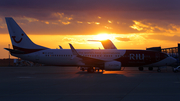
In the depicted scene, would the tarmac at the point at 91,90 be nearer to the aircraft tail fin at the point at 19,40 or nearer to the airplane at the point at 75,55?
the airplane at the point at 75,55

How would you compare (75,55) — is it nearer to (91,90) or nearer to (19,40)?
(19,40)

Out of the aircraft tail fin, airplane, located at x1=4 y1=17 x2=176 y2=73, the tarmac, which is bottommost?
the tarmac

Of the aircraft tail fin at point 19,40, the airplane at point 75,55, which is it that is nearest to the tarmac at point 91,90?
the airplane at point 75,55

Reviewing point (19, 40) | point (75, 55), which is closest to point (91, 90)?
point (75, 55)

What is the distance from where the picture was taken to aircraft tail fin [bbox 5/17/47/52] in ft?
111

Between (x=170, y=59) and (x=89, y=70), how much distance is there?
14.3 meters

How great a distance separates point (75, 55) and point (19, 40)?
33.4 feet

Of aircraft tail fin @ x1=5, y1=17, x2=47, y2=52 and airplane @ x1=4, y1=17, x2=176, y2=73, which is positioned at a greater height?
aircraft tail fin @ x1=5, y1=17, x2=47, y2=52

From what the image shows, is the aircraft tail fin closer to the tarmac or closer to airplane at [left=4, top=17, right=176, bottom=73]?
airplane at [left=4, top=17, right=176, bottom=73]

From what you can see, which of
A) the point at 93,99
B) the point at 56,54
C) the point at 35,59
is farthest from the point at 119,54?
the point at 93,99

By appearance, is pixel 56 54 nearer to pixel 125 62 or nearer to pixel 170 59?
pixel 125 62

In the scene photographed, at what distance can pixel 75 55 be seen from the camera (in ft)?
106

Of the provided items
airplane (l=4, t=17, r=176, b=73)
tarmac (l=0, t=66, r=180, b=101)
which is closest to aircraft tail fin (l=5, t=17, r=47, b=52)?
airplane (l=4, t=17, r=176, b=73)

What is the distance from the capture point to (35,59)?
3328cm
